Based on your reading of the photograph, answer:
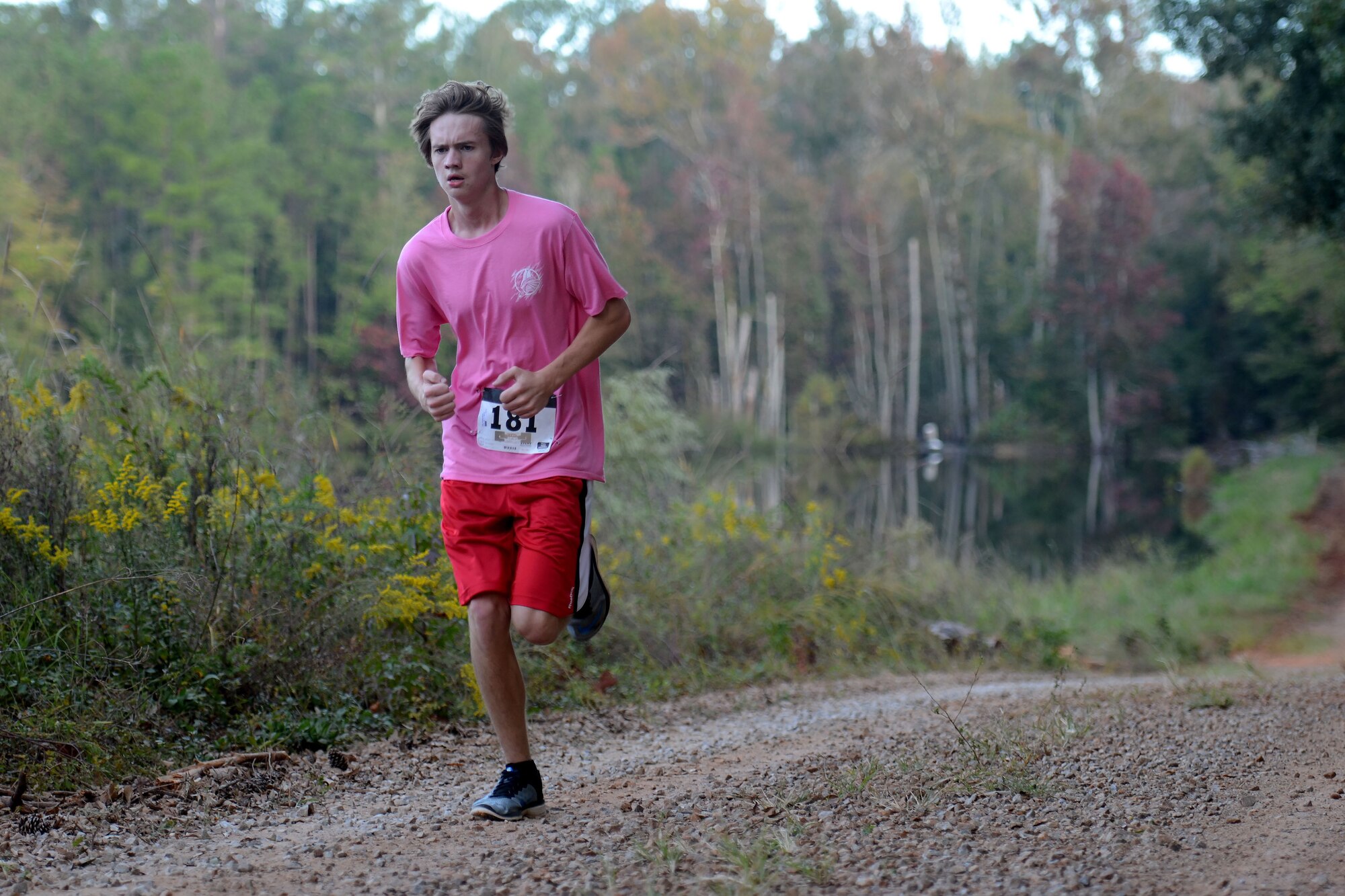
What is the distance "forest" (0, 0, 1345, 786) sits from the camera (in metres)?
4.80

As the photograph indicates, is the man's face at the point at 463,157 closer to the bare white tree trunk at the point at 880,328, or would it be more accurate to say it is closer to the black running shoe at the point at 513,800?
the black running shoe at the point at 513,800

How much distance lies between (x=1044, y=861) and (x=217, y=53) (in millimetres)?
50657

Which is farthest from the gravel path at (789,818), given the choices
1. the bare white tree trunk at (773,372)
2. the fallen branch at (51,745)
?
the bare white tree trunk at (773,372)

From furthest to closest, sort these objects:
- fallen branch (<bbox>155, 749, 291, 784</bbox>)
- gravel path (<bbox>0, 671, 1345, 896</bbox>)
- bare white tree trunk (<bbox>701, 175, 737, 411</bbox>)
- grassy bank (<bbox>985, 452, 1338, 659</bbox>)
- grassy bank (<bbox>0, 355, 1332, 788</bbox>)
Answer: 1. bare white tree trunk (<bbox>701, 175, 737, 411</bbox>)
2. grassy bank (<bbox>985, 452, 1338, 659</bbox>)
3. grassy bank (<bbox>0, 355, 1332, 788</bbox>)
4. fallen branch (<bbox>155, 749, 291, 784</bbox>)
5. gravel path (<bbox>0, 671, 1345, 896</bbox>)

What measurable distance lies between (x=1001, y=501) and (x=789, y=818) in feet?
85.7

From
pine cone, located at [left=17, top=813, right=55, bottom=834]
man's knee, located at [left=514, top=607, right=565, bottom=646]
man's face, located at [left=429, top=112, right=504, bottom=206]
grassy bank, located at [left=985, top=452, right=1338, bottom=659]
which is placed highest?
man's face, located at [left=429, top=112, right=504, bottom=206]

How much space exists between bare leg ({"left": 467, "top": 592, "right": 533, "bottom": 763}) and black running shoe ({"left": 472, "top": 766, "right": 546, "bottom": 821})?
0.18ft

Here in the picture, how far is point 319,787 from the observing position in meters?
4.00

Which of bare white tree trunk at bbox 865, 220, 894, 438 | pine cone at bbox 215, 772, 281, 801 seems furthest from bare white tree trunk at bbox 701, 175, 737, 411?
pine cone at bbox 215, 772, 281, 801

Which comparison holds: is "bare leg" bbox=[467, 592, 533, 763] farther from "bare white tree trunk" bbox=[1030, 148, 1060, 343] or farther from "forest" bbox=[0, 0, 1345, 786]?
"bare white tree trunk" bbox=[1030, 148, 1060, 343]

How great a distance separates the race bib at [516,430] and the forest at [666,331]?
1.54 m

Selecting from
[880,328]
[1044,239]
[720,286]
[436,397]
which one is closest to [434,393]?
[436,397]

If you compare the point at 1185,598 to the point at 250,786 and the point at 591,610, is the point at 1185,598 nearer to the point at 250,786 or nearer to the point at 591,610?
the point at 591,610

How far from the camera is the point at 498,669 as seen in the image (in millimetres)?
3580
